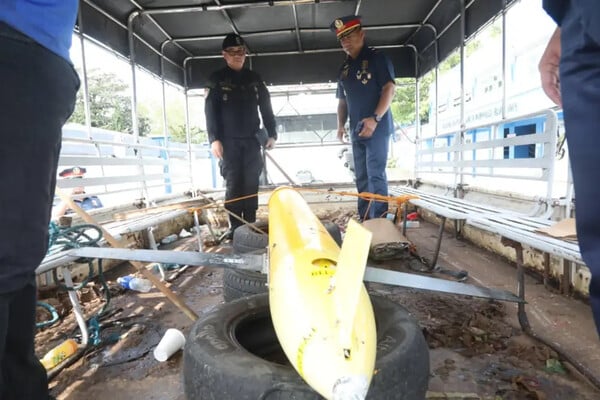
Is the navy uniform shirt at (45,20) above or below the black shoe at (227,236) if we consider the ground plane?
above

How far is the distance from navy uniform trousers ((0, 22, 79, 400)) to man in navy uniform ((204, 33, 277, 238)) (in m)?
2.95

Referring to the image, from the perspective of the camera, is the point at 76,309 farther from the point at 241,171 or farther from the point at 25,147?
the point at 241,171

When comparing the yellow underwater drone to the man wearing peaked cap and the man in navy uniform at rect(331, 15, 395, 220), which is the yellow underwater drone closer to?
the man in navy uniform at rect(331, 15, 395, 220)

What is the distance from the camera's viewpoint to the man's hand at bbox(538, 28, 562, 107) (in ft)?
3.76

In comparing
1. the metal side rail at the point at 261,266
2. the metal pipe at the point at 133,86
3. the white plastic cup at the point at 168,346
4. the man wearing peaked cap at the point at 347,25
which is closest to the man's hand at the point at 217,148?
the metal pipe at the point at 133,86

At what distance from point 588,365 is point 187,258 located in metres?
1.83

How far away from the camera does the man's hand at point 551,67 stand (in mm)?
1145

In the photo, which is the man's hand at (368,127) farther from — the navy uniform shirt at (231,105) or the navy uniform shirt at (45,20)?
the navy uniform shirt at (45,20)

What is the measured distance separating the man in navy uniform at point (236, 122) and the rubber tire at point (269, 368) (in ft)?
9.66

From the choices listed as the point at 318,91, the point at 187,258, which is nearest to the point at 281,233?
the point at 187,258

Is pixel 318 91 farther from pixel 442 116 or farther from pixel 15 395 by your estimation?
pixel 442 116

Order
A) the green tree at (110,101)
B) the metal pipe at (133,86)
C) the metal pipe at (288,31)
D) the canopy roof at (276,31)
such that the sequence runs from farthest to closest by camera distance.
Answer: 1. the green tree at (110,101)
2. the metal pipe at (288,31)
3. the metal pipe at (133,86)
4. the canopy roof at (276,31)

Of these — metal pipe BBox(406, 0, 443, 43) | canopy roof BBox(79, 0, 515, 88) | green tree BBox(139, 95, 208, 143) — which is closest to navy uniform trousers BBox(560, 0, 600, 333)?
canopy roof BBox(79, 0, 515, 88)

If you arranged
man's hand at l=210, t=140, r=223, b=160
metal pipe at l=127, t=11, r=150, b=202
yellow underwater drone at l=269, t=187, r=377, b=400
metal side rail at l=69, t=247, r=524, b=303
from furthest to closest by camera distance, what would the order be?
metal pipe at l=127, t=11, r=150, b=202 → man's hand at l=210, t=140, r=223, b=160 → metal side rail at l=69, t=247, r=524, b=303 → yellow underwater drone at l=269, t=187, r=377, b=400
